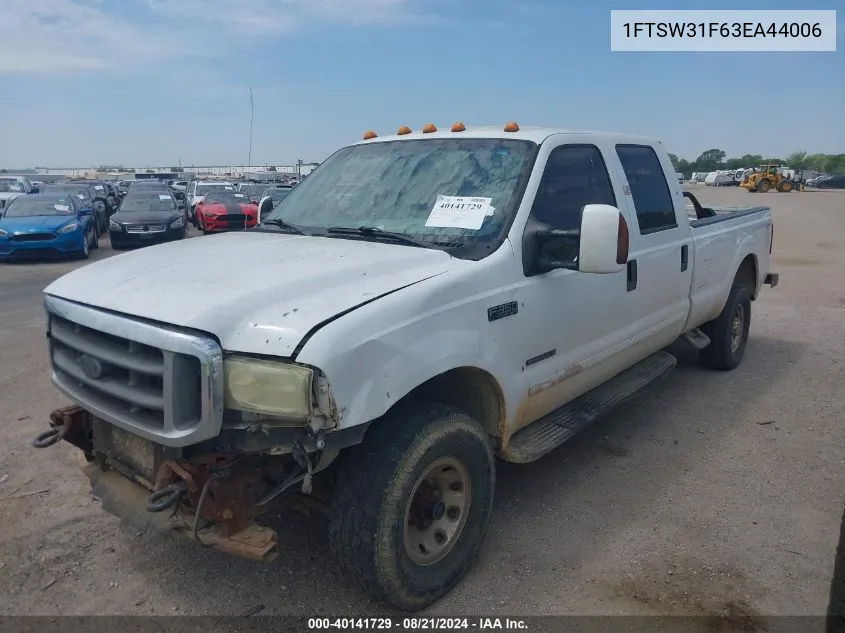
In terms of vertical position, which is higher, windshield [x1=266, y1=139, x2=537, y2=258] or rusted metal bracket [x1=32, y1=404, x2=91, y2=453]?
windshield [x1=266, y1=139, x2=537, y2=258]

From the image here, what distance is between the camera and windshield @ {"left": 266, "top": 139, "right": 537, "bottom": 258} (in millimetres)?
3393

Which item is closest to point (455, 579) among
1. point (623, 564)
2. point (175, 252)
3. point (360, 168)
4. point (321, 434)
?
point (623, 564)

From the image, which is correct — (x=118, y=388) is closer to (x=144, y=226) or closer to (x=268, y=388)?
(x=268, y=388)

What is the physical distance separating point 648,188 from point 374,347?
9.49 ft

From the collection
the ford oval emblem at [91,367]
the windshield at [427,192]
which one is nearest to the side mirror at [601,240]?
the windshield at [427,192]

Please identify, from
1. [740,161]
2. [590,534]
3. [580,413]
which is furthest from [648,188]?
[740,161]

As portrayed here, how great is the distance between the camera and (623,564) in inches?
131

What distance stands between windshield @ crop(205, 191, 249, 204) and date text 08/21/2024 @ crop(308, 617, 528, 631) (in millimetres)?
18941

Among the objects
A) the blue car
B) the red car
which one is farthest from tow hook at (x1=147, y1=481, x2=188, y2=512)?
the red car

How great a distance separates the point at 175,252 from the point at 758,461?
12.3 feet

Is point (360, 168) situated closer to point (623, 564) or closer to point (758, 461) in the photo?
point (623, 564)

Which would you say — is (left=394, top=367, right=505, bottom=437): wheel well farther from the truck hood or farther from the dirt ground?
the dirt ground

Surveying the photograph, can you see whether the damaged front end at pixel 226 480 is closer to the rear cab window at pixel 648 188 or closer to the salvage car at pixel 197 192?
the rear cab window at pixel 648 188

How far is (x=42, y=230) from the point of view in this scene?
45.6ft
